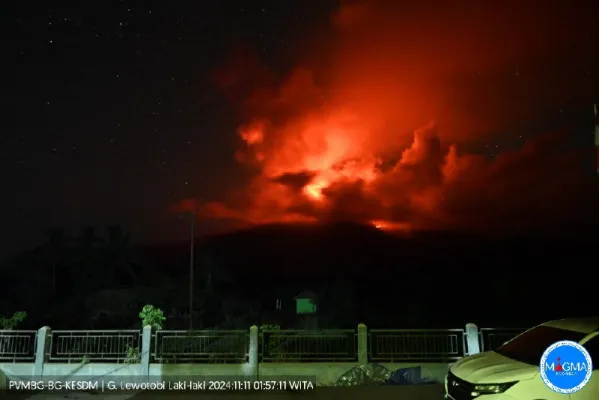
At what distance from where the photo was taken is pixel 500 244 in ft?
188

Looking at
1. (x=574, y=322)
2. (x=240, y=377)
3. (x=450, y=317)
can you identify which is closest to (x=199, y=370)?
(x=240, y=377)

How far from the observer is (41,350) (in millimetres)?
13125

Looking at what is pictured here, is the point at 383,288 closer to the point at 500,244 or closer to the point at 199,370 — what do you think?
the point at 500,244

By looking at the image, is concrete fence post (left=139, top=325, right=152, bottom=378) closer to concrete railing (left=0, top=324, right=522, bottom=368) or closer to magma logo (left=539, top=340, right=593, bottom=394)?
concrete railing (left=0, top=324, right=522, bottom=368)

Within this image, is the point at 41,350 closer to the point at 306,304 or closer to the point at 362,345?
the point at 362,345

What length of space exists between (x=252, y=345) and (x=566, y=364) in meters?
7.78

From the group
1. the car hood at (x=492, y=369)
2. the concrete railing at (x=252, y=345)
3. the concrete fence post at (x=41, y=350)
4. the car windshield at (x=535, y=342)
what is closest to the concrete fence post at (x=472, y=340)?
the concrete railing at (x=252, y=345)

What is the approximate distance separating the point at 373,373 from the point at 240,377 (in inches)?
121

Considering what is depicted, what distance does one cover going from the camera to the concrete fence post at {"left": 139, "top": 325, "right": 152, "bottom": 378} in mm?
12781

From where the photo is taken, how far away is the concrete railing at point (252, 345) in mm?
12750

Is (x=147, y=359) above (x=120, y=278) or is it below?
below

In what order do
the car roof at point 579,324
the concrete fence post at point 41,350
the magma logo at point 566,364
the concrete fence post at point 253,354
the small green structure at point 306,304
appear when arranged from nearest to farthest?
the magma logo at point 566,364 → the car roof at point 579,324 → the concrete fence post at point 253,354 → the concrete fence post at point 41,350 → the small green structure at point 306,304

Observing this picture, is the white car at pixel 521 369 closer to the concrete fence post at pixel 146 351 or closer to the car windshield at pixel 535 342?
the car windshield at pixel 535 342

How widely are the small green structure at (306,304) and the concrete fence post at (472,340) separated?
29744 millimetres
